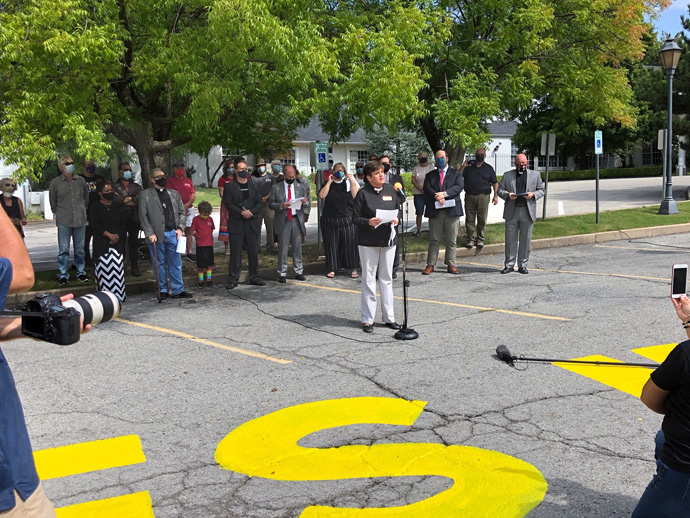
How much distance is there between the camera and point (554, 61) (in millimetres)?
15641

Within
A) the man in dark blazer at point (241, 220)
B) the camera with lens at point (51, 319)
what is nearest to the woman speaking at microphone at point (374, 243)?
the man in dark blazer at point (241, 220)

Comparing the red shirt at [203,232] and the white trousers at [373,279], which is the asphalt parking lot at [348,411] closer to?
the white trousers at [373,279]

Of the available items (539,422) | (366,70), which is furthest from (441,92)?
(539,422)

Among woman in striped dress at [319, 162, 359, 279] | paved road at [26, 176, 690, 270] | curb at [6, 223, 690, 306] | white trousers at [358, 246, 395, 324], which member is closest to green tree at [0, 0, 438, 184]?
woman in striped dress at [319, 162, 359, 279]

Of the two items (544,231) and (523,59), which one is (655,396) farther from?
(544,231)

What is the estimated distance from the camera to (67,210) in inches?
483

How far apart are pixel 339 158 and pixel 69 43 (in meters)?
40.9

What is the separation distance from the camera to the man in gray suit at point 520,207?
12.6 meters

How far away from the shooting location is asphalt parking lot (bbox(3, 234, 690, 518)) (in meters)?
4.36

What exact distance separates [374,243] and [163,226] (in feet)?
13.6

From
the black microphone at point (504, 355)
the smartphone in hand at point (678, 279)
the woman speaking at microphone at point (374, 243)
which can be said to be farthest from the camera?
the woman speaking at microphone at point (374, 243)

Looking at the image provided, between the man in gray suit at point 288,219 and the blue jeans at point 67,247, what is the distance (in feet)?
11.1

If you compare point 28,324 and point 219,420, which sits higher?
point 28,324

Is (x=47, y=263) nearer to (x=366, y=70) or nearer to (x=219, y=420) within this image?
(x=366, y=70)
